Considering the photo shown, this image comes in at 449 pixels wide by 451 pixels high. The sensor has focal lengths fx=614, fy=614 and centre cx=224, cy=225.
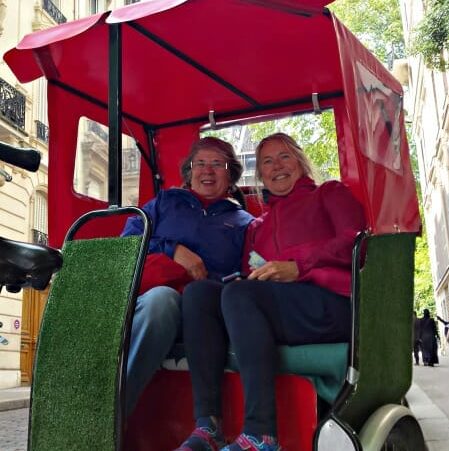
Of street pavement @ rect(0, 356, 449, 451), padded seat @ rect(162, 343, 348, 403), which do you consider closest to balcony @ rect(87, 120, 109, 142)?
padded seat @ rect(162, 343, 348, 403)

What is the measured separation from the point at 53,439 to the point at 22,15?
51.8 feet

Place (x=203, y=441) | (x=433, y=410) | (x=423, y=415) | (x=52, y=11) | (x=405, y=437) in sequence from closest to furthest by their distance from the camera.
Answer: (x=203, y=441) → (x=405, y=437) → (x=423, y=415) → (x=433, y=410) → (x=52, y=11)

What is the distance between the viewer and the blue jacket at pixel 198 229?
10.8ft

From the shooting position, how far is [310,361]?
2.63 metres

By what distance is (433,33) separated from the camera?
9992 millimetres

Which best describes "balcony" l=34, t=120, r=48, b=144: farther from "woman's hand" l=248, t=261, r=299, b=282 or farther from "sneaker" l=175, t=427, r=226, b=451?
"sneaker" l=175, t=427, r=226, b=451

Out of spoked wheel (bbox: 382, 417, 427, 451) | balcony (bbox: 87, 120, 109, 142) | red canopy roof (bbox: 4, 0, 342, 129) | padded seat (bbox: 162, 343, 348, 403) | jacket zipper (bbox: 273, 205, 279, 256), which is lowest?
spoked wheel (bbox: 382, 417, 427, 451)

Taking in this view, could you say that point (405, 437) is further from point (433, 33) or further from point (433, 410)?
point (433, 33)

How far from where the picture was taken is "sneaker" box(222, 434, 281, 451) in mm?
2346

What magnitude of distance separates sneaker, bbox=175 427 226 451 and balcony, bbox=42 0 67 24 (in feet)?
55.4

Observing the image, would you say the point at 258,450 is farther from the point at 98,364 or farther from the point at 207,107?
the point at 207,107

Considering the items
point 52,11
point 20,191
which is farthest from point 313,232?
point 52,11

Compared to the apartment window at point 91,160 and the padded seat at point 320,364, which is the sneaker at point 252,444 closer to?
the padded seat at point 320,364

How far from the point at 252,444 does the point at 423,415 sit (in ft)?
13.2
